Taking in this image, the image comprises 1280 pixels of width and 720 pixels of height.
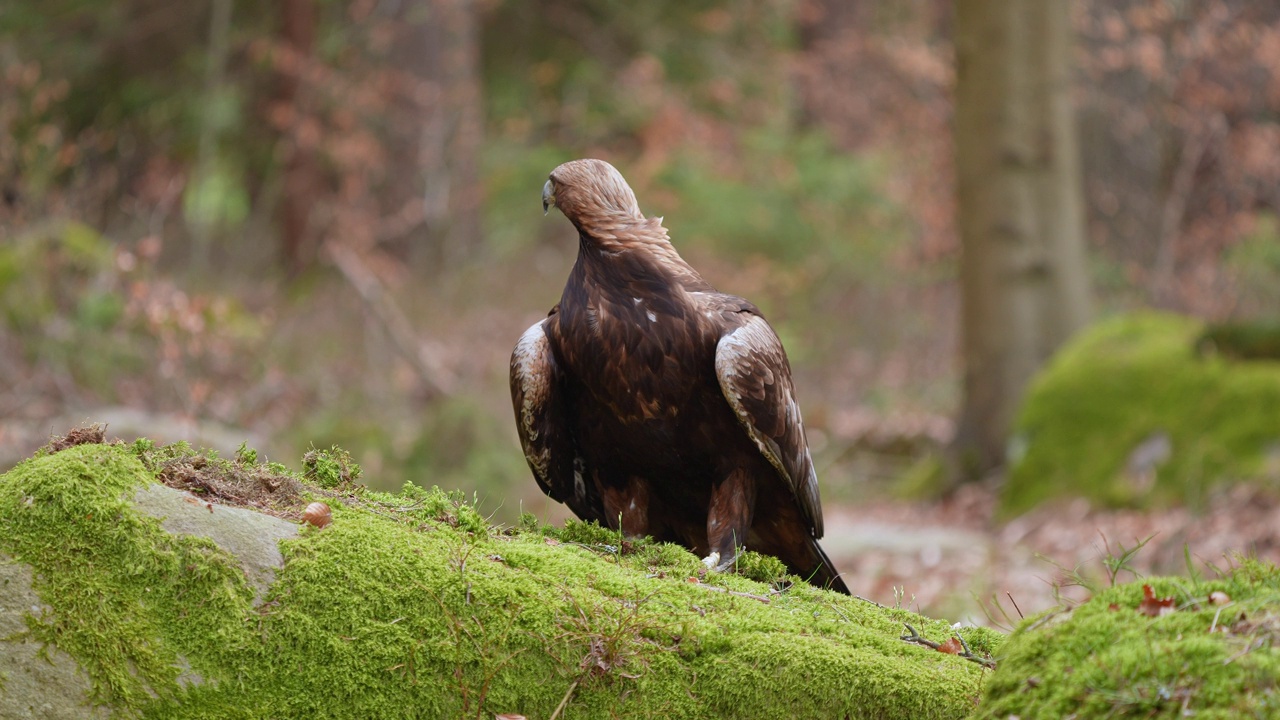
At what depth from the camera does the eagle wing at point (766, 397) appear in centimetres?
427

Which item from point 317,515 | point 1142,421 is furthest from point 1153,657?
point 1142,421

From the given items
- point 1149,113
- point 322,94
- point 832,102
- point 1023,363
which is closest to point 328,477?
point 1023,363

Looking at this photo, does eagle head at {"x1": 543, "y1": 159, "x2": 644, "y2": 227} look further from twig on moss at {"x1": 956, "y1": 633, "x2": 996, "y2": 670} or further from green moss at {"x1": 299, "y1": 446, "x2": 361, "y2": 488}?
twig on moss at {"x1": 956, "y1": 633, "x2": 996, "y2": 670}

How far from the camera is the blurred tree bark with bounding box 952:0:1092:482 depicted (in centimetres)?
1150

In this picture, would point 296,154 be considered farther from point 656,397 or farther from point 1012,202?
point 656,397

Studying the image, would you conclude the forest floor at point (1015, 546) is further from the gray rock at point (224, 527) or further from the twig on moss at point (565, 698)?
Answer: the gray rock at point (224, 527)

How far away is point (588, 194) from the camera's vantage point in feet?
15.1

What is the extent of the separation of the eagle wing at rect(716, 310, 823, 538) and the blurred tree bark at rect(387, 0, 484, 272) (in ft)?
42.2

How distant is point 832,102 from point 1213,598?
2287cm

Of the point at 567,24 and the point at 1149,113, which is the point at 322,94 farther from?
the point at 1149,113

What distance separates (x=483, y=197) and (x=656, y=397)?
14.8 m

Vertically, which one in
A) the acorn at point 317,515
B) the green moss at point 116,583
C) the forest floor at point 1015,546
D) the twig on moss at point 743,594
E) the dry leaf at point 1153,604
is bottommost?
the green moss at point 116,583

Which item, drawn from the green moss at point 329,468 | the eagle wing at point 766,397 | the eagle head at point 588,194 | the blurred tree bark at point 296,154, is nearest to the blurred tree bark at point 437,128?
the blurred tree bark at point 296,154

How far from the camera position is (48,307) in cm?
1080
